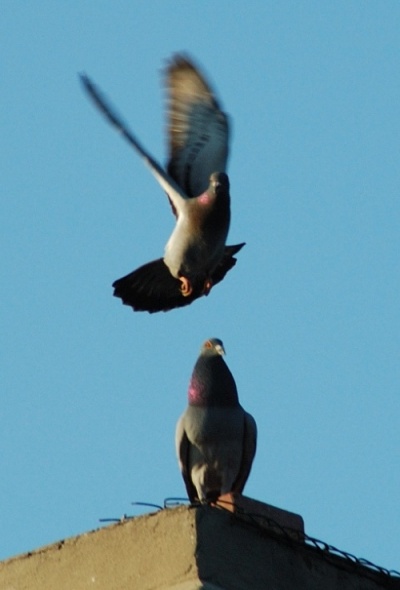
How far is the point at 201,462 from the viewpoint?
1416 cm

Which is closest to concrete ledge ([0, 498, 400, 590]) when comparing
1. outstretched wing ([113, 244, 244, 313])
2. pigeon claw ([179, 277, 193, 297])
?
pigeon claw ([179, 277, 193, 297])

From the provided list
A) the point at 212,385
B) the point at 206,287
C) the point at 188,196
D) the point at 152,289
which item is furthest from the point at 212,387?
the point at 188,196

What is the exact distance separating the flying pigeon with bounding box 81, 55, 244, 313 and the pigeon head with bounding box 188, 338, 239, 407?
2833 millimetres

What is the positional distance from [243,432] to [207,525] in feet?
9.26

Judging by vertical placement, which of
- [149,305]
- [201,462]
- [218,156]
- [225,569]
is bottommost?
[225,569]

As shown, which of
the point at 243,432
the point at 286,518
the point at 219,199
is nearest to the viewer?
the point at 286,518

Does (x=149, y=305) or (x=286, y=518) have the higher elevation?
(x=149, y=305)

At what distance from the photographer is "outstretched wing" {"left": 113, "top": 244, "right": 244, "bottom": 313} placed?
57.5ft

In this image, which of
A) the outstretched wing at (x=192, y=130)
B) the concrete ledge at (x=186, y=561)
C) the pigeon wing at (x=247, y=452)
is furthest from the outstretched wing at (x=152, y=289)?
the concrete ledge at (x=186, y=561)

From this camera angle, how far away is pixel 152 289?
17672 mm

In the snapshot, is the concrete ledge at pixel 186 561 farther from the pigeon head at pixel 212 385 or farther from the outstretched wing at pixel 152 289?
the outstretched wing at pixel 152 289

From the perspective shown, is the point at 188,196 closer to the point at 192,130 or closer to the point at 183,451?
the point at 192,130

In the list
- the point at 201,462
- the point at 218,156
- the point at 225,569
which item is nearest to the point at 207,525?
the point at 225,569

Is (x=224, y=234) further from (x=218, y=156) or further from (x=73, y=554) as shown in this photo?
(x=73, y=554)
